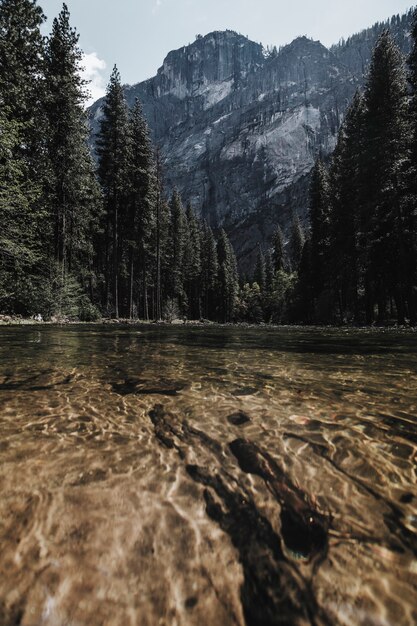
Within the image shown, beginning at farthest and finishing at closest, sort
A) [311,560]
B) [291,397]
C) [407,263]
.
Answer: [407,263]
[291,397]
[311,560]

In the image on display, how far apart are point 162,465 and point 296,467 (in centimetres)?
84

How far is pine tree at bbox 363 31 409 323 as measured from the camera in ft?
63.3

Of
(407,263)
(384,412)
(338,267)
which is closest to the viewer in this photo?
(384,412)

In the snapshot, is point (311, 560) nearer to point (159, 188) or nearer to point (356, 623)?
point (356, 623)

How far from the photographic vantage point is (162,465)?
2.13 m

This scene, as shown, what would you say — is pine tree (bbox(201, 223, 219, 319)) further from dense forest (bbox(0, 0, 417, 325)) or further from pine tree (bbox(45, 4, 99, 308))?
pine tree (bbox(45, 4, 99, 308))

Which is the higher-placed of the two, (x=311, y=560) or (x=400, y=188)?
(x=400, y=188)

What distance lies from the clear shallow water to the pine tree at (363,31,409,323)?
61.7ft

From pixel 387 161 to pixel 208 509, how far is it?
22.6 m

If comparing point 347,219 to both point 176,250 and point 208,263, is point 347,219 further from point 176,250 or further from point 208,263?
point 208,263

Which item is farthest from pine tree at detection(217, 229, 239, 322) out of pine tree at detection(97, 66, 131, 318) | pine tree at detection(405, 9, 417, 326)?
pine tree at detection(405, 9, 417, 326)

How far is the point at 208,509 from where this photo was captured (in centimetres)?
171

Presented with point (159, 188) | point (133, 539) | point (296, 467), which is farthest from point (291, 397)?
point (159, 188)

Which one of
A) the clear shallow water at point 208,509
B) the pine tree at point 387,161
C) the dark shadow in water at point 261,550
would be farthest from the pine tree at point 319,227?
the dark shadow in water at point 261,550
